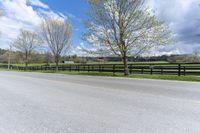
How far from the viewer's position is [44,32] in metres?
40.8

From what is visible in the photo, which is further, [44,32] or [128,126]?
[44,32]

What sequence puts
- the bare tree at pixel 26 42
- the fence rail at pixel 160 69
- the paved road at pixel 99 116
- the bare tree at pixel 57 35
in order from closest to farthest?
the paved road at pixel 99 116 < the fence rail at pixel 160 69 < the bare tree at pixel 57 35 < the bare tree at pixel 26 42

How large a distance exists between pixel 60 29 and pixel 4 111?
1375 inches

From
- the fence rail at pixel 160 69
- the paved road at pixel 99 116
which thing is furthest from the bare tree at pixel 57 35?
the paved road at pixel 99 116

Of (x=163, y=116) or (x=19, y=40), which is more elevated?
(x=19, y=40)

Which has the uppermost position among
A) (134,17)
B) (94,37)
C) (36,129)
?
(134,17)

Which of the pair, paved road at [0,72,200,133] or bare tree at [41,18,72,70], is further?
bare tree at [41,18,72,70]

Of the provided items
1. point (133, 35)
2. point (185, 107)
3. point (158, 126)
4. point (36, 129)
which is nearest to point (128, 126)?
point (158, 126)

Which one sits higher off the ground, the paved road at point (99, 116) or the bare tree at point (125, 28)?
the bare tree at point (125, 28)

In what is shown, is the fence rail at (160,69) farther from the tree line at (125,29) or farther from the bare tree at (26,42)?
the bare tree at (26,42)

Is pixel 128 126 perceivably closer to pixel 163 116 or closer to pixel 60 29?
pixel 163 116

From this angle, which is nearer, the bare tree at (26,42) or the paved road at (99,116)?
the paved road at (99,116)

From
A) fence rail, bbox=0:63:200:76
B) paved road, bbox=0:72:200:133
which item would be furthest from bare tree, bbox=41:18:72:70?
paved road, bbox=0:72:200:133

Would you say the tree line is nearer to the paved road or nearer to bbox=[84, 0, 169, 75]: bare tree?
bbox=[84, 0, 169, 75]: bare tree
